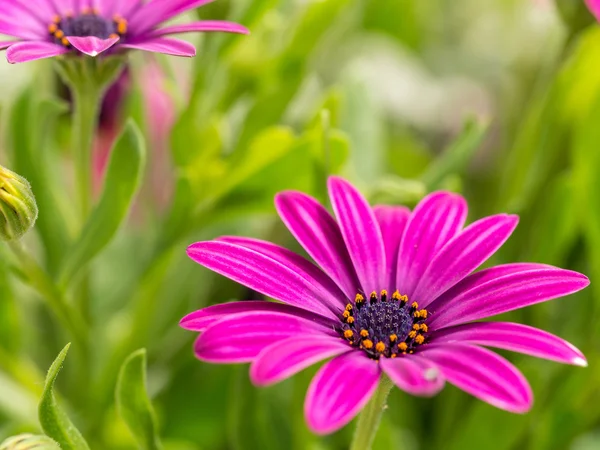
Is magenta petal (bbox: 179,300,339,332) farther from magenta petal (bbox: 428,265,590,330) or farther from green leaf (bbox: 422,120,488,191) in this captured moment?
green leaf (bbox: 422,120,488,191)

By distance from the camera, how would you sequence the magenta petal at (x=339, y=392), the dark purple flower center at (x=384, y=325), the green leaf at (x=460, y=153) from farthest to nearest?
the green leaf at (x=460, y=153) < the dark purple flower center at (x=384, y=325) < the magenta petal at (x=339, y=392)

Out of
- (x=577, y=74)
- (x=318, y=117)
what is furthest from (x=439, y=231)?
(x=577, y=74)

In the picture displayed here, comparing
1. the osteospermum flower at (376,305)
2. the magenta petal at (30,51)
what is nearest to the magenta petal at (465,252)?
the osteospermum flower at (376,305)

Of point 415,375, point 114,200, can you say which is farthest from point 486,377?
point 114,200

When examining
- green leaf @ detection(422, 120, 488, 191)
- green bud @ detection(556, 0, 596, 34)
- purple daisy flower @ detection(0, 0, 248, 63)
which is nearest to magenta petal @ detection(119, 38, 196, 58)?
purple daisy flower @ detection(0, 0, 248, 63)

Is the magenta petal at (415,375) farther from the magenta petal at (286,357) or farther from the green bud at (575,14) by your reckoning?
the green bud at (575,14)
